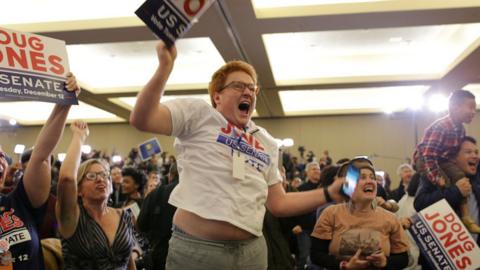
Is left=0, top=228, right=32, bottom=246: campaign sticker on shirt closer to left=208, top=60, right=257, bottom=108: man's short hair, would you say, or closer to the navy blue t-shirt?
the navy blue t-shirt

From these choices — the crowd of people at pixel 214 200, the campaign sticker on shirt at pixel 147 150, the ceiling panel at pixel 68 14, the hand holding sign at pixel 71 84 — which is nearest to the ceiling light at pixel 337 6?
the ceiling panel at pixel 68 14

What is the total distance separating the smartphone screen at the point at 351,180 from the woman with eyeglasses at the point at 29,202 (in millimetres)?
1068

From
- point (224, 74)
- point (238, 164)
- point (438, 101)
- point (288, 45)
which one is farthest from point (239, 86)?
point (438, 101)

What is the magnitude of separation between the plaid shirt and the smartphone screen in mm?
1731

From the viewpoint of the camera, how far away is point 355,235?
8.33ft

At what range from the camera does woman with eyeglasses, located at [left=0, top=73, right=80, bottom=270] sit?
167 cm

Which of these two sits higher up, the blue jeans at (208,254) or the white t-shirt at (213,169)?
the white t-shirt at (213,169)

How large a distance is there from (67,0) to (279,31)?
9.44ft

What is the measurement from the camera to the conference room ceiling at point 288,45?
5.77 metres

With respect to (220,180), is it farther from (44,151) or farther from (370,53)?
(370,53)

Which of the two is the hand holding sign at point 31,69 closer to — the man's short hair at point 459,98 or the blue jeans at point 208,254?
the blue jeans at point 208,254

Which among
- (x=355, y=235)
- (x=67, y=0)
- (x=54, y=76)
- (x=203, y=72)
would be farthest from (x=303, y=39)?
(x=54, y=76)

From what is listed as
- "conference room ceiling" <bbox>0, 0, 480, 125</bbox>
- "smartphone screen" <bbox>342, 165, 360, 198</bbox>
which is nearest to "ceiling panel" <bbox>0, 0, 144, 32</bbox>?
"conference room ceiling" <bbox>0, 0, 480, 125</bbox>

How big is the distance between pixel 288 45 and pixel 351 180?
6497 millimetres
